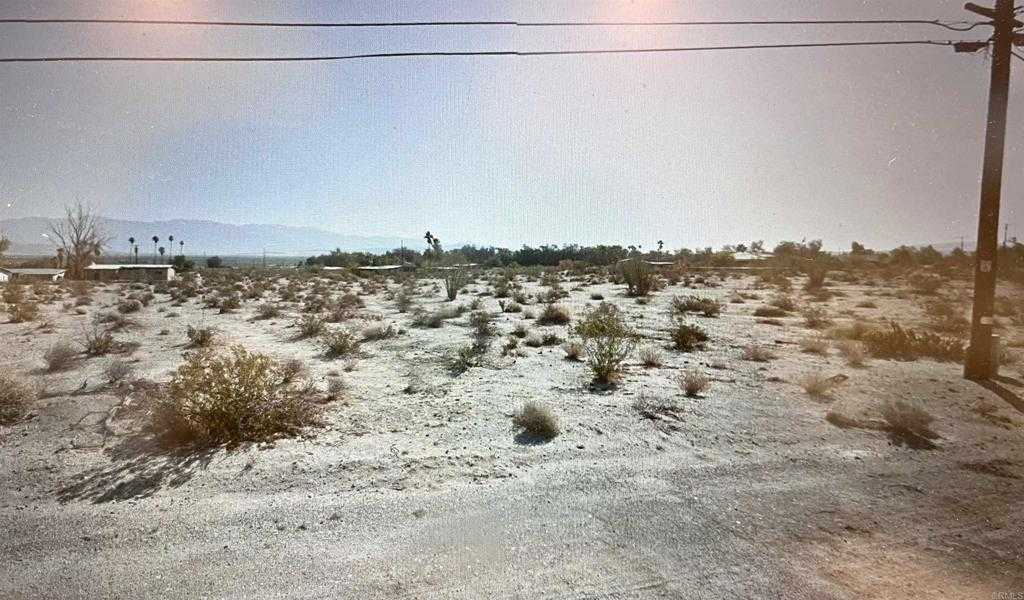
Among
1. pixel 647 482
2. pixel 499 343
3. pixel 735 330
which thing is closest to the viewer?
pixel 647 482

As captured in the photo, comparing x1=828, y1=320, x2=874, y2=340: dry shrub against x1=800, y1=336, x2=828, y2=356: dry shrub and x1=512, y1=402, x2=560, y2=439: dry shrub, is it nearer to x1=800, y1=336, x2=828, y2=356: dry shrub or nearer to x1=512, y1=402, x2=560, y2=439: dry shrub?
x1=800, y1=336, x2=828, y2=356: dry shrub

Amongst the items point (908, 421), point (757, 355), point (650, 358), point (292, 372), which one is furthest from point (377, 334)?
point (908, 421)

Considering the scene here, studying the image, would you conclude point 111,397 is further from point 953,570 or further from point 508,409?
point 953,570

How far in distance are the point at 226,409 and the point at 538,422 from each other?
13.3 ft

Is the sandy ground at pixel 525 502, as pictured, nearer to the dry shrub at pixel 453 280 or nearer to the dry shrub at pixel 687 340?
the dry shrub at pixel 687 340

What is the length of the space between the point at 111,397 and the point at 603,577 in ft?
26.8

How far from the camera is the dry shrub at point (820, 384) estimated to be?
8492 mm

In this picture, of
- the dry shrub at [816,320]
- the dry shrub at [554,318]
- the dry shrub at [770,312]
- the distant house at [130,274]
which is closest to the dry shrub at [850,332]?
the dry shrub at [816,320]

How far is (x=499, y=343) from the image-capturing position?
1327 cm

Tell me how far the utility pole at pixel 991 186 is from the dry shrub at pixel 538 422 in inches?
358

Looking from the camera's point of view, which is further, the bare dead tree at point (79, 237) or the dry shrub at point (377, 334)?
the bare dead tree at point (79, 237)

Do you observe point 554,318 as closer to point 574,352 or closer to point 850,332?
point 574,352

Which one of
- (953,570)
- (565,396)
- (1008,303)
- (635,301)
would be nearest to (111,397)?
(565,396)

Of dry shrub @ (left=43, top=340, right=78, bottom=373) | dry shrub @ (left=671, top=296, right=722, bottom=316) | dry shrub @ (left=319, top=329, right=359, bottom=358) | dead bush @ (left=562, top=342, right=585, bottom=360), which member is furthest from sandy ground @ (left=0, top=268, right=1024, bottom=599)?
dry shrub @ (left=671, top=296, right=722, bottom=316)
